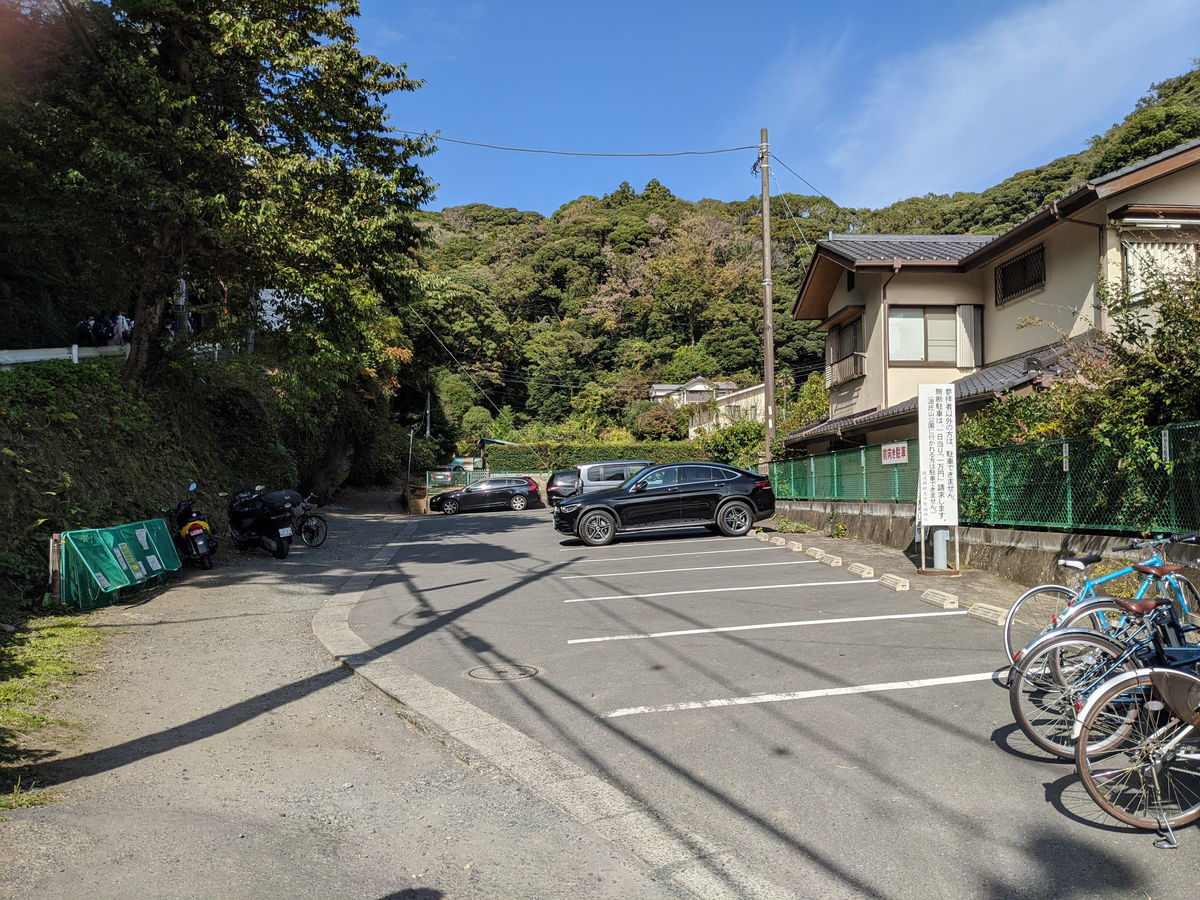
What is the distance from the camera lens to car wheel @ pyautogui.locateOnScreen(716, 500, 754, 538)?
57.2 feet

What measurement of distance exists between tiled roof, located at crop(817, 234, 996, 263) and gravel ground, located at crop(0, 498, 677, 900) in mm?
16983

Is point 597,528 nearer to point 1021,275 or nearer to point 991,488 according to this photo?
point 991,488

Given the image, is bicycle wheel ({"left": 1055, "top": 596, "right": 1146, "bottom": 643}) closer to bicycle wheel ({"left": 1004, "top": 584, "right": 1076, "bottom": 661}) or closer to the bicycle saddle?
the bicycle saddle

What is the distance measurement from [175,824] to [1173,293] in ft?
31.0

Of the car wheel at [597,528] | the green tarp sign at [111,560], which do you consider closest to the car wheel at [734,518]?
the car wheel at [597,528]

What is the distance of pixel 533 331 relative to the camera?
2466 inches

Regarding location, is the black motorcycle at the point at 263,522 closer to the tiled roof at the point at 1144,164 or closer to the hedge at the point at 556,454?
the tiled roof at the point at 1144,164

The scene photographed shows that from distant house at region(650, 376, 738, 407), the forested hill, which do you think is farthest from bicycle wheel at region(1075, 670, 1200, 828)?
distant house at region(650, 376, 738, 407)

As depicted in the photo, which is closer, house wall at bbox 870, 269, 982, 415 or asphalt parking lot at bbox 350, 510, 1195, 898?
asphalt parking lot at bbox 350, 510, 1195, 898

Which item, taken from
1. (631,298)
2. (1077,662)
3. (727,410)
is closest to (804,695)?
(1077,662)

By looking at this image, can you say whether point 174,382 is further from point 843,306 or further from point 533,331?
point 533,331

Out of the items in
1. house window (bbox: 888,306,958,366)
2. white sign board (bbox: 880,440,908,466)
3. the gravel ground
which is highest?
house window (bbox: 888,306,958,366)

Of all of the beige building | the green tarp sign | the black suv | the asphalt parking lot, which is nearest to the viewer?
the asphalt parking lot

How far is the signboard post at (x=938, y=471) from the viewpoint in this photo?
10961 millimetres
